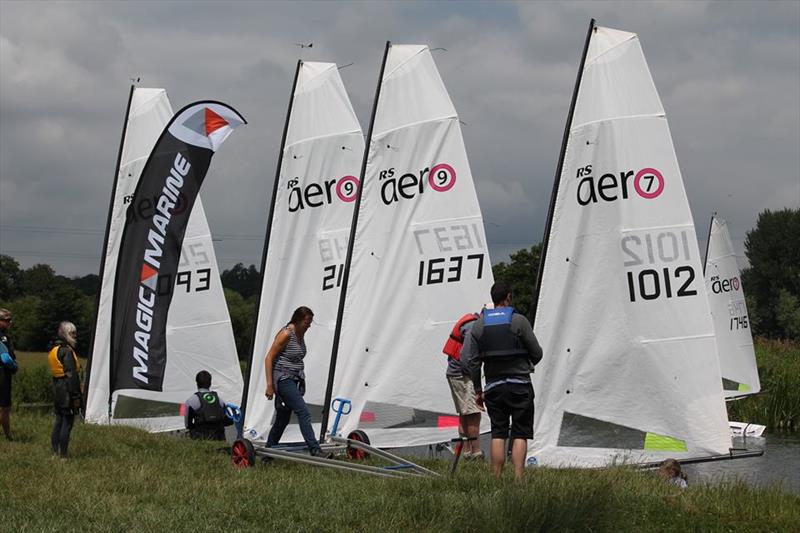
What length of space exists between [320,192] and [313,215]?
352 millimetres

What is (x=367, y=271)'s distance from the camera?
13750 millimetres

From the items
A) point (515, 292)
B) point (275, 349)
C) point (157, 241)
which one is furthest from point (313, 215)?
point (515, 292)

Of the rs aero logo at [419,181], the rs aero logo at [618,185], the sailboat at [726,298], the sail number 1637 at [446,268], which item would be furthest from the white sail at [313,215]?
the sailboat at [726,298]

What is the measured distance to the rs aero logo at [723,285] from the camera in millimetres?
26594

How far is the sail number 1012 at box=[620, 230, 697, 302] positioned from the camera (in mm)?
11773

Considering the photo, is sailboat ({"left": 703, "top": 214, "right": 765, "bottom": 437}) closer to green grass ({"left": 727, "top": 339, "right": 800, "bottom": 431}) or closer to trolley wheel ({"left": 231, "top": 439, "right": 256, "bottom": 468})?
green grass ({"left": 727, "top": 339, "right": 800, "bottom": 431})

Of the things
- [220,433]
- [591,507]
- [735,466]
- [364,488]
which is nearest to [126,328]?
[220,433]

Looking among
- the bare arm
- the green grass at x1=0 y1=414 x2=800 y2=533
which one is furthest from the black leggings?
the bare arm

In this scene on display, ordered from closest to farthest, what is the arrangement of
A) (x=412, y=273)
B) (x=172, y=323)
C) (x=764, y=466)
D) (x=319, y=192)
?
1. (x=412, y=273)
2. (x=319, y=192)
3. (x=764, y=466)
4. (x=172, y=323)

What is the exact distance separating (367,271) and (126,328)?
3.05 m

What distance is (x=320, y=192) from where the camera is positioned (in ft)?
52.1

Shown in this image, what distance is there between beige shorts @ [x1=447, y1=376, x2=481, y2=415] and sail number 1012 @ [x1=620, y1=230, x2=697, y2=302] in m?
2.08

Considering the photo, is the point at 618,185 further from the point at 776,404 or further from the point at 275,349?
the point at 776,404

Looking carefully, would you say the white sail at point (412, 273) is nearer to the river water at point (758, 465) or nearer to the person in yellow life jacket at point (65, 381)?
the river water at point (758, 465)
